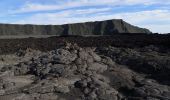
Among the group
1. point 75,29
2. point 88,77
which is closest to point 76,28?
point 75,29

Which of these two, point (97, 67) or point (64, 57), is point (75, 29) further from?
point (97, 67)

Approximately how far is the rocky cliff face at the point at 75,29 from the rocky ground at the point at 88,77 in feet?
175

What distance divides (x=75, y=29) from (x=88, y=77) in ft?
204

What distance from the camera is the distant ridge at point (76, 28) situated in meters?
78.5

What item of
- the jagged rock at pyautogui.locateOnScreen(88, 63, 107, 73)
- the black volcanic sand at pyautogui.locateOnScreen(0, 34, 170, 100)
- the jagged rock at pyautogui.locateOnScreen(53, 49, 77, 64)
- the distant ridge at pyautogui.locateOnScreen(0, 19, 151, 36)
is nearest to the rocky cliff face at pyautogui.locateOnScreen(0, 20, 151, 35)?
the distant ridge at pyautogui.locateOnScreen(0, 19, 151, 36)

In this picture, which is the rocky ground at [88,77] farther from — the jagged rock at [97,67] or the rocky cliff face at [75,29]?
the rocky cliff face at [75,29]

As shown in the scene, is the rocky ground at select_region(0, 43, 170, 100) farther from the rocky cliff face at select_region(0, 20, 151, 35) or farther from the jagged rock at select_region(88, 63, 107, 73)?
the rocky cliff face at select_region(0, 20, 151, 35)

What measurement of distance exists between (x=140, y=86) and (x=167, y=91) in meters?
1.39

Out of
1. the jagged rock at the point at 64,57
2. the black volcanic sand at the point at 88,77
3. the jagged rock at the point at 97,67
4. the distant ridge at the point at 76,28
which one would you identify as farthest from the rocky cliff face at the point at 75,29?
the jagged rock at the point at 97,67

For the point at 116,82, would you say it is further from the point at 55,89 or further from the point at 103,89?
the point at 55,89

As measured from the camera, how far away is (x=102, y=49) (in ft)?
87.3

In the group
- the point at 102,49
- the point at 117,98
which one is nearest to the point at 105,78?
the point at 117,98

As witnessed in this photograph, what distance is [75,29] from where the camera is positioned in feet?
271

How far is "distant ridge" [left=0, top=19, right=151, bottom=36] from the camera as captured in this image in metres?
78.5
